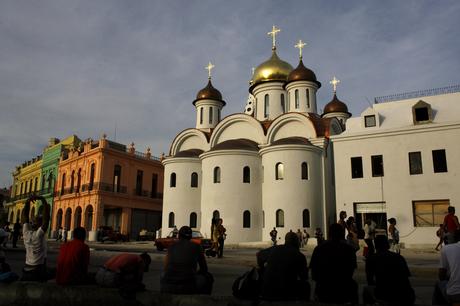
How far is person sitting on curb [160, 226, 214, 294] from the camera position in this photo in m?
6.08

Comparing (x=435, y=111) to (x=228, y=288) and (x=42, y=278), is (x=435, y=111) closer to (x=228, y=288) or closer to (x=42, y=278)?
(x=228, y=288)

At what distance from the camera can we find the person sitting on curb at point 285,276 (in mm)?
5535

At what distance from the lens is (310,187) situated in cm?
2838

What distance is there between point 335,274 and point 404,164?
2171cm

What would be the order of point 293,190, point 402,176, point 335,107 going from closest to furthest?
point 402,176, point 293,190, point 335,107

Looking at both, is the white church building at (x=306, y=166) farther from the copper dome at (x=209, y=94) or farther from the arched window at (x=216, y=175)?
the copper dome at (x=209, y=94)

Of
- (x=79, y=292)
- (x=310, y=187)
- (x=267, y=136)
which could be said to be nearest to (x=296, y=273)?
(x=79, y=292)

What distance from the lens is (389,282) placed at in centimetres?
531

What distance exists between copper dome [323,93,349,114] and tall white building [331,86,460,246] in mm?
13818

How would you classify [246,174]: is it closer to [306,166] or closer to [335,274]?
[306,166]

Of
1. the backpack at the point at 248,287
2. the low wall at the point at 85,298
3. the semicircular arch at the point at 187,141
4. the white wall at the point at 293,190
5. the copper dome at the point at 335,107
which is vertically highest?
the copper dome at the point at 335,107

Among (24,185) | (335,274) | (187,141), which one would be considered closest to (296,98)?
(187,141)

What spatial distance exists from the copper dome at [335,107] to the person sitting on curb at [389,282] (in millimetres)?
37368

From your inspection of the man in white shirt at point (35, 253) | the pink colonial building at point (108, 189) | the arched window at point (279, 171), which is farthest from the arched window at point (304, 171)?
the man in white shirt at point (35, 253)
